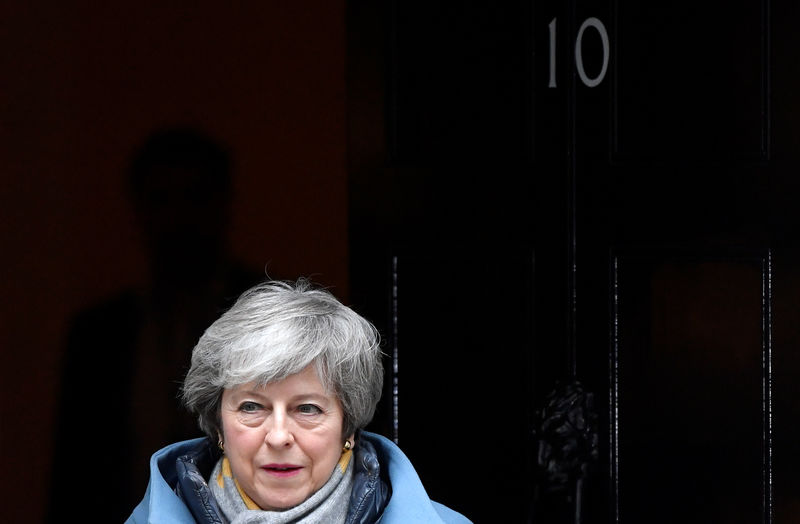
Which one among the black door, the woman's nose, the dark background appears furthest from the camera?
the black door

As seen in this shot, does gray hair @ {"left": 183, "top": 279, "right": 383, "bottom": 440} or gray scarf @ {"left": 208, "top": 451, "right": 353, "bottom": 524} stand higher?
gray hair @ {"left": 183, "top": 279, "right": 383, "bottom": 440}

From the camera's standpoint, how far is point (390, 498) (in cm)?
223

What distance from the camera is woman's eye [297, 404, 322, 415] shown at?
6.95 feet

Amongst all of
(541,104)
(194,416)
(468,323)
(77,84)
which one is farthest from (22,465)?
(541,104)

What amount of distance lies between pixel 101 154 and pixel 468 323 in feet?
3.63

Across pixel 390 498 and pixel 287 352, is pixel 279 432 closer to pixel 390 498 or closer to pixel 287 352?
pixel 287 352

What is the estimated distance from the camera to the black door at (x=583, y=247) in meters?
3.04

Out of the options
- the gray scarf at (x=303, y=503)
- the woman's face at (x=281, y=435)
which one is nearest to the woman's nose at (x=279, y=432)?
the woman's face at (x=281, y=435)

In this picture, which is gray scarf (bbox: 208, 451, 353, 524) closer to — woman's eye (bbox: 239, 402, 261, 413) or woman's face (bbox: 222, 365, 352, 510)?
woman's face (bbox: 222, 365, 352, 510)

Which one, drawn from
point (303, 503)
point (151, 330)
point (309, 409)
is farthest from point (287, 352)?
point (151, 330)

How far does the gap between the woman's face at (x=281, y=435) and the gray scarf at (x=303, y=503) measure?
0.08ft

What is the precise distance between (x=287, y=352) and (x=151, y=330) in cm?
106

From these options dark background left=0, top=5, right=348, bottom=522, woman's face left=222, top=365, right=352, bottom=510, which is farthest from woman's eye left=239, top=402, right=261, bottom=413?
dark background left=0, top=5, right=348, bottom=522

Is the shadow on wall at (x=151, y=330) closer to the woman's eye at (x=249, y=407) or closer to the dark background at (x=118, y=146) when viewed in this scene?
the dark background at (x=118, y=146)
